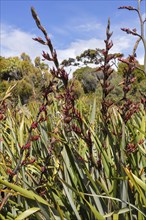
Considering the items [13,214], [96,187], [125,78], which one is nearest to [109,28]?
[125,78]

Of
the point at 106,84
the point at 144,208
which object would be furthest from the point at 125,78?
the point at 144,208

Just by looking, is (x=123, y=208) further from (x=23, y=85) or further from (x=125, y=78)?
(x=23, y=85)

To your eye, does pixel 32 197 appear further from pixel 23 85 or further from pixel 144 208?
pixel 23 85

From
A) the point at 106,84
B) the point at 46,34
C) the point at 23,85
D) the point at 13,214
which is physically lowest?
the point at 13,214

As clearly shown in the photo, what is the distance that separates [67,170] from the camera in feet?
4.32

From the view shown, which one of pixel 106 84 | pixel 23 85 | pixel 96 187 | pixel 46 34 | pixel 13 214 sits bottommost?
pixel 13 214

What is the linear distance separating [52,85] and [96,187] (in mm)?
442

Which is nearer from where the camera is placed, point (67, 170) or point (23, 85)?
point (67, 170)

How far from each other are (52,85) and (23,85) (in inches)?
1265

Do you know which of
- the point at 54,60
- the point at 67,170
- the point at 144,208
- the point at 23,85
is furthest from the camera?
the point at 23,85

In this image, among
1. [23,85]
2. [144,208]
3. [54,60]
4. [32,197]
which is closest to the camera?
[54,60]

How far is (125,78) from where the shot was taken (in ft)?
3.71

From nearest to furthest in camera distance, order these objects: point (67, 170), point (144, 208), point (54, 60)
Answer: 1. point (54, 60)
2. point (144, 208)
3. point (67, 170)

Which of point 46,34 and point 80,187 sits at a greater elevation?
point 46,34
